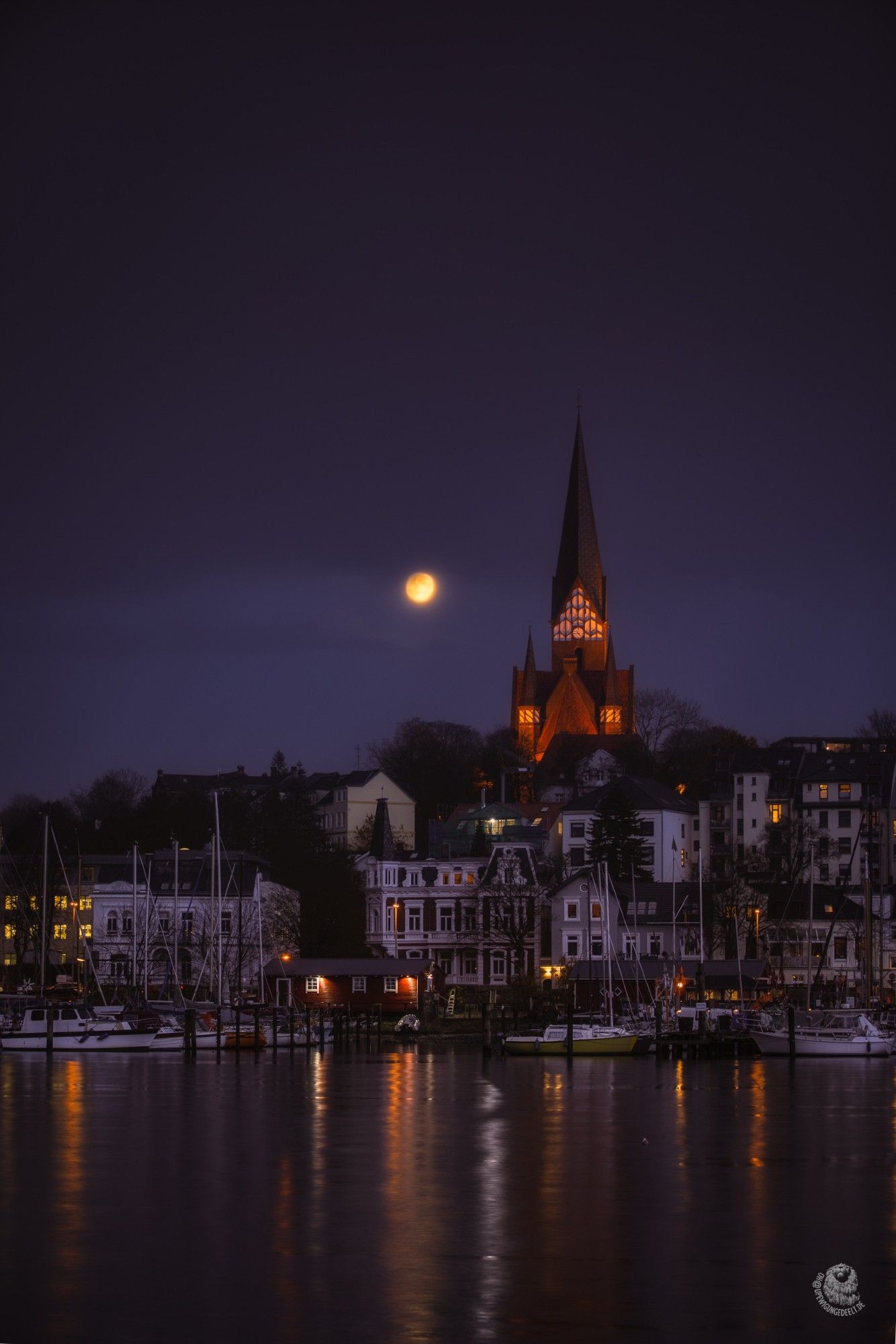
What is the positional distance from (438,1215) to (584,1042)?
155 feet

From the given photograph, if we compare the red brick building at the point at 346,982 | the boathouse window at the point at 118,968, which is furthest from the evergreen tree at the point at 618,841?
the boathouse window at the point at 118,968

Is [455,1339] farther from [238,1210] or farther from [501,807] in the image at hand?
[501,807]

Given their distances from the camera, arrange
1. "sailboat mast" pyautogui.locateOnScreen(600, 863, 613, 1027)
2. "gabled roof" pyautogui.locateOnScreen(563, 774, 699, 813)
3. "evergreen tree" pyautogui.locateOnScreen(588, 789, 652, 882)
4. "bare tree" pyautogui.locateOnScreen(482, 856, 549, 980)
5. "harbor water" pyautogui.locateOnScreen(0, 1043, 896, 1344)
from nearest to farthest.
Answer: "harbor water" pyautogui.locateOnScreen(0, 1043, 896, 1344) < "sailboat mast" pyautogui.locateOnScreen(600, 863, 613, 1027) < "bare tree" pyautogui.locateOnScreen(482, 856, 549, 980) < "evergreen tree" pyautogui.locateOnScreen(588, 789, 652, 882) < "gabled roof" pyautogui.locateOnScreen(563, 774, 699, 813)

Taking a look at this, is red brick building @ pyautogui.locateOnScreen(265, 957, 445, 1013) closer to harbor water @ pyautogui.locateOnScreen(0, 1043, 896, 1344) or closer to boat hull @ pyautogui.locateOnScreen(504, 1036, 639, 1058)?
boat hull @ pyautogui.locateOnScreen(504, 1036, 639, 1058)

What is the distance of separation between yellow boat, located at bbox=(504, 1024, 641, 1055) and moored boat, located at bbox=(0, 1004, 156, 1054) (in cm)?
1493

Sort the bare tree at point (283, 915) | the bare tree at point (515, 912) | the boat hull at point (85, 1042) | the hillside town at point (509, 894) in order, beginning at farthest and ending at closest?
the bare tree at point (283, 915)
the bare tree at point (515, 912)
the hillside town at point (509, 894)
the boat hull at point (85, 1042)

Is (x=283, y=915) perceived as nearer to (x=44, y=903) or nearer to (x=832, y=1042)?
(x=44, y=903)

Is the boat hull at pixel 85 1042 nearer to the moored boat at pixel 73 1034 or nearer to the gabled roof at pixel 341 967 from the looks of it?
the moored boat at pixel 73 1034

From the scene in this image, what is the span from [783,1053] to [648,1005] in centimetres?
1534

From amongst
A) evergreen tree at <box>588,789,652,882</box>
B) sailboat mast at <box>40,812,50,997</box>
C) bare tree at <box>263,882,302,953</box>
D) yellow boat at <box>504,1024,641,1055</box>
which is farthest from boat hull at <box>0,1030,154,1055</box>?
evergreen tree at <box>588,789,652,882</box>

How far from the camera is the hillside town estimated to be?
97750mm

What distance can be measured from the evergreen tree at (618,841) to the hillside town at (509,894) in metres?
0.15

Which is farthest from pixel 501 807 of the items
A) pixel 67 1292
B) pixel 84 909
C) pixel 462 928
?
pixel 67 1292

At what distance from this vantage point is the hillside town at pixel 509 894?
321 ft
